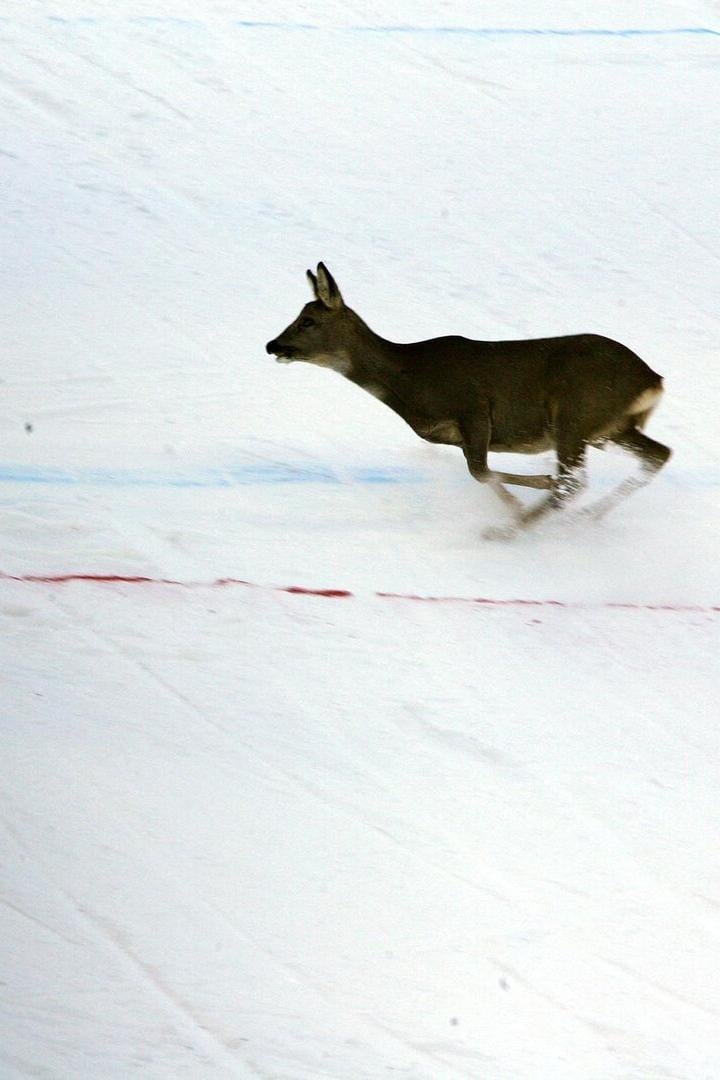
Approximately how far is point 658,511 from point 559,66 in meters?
5.16

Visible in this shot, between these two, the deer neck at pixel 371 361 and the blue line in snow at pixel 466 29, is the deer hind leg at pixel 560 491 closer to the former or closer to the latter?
the deer neck at pixel 371 361

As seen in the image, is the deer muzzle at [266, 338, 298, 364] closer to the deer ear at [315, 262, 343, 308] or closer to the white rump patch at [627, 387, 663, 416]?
the deer ear at [315, 262, 343, 308]

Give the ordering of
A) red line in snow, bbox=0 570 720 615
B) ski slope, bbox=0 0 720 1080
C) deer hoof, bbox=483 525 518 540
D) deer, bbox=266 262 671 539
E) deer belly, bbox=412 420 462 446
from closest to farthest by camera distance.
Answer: ski slope, bbox=0 0 720 1080
red line in snow, bbox=0 570 720 615
deer, bbox=266 262 671 539
deer belly, bbox=412 420 462 446
deer hoof, bbox=483 525 518 540

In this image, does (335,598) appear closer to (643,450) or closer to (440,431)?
(440,431)

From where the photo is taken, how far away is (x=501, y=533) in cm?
610

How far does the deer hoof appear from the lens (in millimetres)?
6094

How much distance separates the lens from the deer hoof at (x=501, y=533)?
6094 mm

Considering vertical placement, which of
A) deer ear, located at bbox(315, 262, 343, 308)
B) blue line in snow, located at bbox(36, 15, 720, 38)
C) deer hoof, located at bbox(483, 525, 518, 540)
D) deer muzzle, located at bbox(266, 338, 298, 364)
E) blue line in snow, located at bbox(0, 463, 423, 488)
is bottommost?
blue line in snow, located at bbox(0, 463, 423, 488)

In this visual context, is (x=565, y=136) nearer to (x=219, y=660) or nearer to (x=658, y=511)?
(x=658, y=511)

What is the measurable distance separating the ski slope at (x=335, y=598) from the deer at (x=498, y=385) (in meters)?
0.39

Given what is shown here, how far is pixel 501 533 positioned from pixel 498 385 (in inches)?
22.1

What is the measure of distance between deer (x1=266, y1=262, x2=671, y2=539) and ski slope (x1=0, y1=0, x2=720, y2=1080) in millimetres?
390

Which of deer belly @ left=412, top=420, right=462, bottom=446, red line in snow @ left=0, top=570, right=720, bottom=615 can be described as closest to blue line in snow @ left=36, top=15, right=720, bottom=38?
deer belly @ left=412, top=420, right=462, bottom=446

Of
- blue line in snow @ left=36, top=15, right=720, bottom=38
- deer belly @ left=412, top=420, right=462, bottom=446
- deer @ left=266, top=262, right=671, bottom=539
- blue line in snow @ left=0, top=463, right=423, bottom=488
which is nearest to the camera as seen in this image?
deer @ left=266, top=262, right=671, bottom=539
